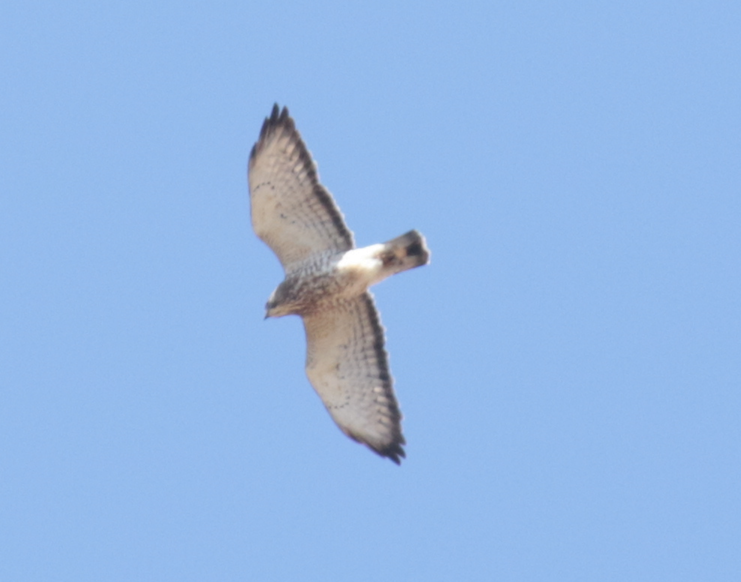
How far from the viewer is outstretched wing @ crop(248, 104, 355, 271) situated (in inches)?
487

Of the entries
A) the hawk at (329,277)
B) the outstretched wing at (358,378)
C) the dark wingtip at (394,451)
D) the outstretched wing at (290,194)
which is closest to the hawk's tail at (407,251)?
the hawk at (329,277)

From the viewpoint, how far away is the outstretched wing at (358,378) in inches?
503

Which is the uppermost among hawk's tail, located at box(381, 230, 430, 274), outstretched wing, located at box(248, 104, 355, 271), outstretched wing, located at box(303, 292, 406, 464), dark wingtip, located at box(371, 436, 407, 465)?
outstretched wing, located at box(248, 104, 355, 271)

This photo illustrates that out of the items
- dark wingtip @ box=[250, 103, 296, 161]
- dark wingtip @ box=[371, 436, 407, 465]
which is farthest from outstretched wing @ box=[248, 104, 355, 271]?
dark wingtip @ box=[371, 436, 407, 465]

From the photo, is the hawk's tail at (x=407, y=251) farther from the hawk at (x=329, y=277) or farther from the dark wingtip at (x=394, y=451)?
the dark wingtip at (x=394, y=451)

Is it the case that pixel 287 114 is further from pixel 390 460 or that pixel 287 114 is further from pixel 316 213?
pixel 390 460

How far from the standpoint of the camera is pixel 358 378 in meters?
12.9

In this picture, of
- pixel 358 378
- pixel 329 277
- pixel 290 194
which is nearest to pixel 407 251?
pixel 329 277

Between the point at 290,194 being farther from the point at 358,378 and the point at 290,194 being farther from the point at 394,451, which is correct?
the point at 394,451

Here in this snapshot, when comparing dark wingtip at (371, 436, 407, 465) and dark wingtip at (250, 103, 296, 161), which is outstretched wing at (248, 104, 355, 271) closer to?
dark wingtip at (250, 103, 296, 161)

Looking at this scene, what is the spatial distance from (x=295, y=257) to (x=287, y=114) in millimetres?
1179

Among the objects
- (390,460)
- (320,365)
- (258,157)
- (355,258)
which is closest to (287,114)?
(258,157)

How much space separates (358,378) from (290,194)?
168 cm

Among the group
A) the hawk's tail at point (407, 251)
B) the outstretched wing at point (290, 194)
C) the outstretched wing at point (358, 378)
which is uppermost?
the outstretched wing at point (290, 194)
